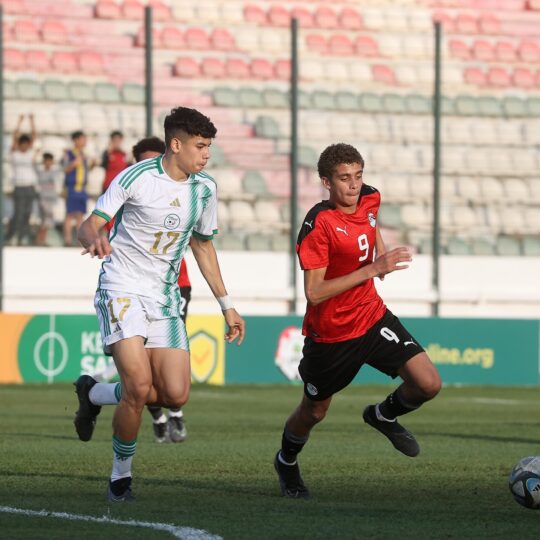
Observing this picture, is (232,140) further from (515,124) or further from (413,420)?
(413,420)

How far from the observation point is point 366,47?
2717 cm

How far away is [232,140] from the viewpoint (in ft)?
72.8

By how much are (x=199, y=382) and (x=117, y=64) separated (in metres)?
4.91

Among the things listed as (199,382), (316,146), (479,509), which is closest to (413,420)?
(199,382)

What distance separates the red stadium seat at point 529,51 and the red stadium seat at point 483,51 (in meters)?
0.58

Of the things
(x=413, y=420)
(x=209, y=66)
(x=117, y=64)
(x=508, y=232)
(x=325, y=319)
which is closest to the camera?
(x=325, y=319)

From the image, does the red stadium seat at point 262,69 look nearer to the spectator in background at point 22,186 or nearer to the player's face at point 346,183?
the spectator in background at point 22,186

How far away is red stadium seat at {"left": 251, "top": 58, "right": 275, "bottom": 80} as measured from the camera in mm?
23984

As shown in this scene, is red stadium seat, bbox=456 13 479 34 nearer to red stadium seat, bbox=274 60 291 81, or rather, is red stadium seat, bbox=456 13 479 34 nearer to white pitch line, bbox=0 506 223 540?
red stadium seat, bbox=274 60 291 81

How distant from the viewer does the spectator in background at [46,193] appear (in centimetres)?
2041

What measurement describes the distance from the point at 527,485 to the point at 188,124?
2613 millimetres

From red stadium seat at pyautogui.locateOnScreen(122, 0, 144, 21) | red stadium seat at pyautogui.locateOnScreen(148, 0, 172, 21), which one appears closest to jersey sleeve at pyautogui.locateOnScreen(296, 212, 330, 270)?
red stadium seat at pyautogui.locateOnScreen(122, 0, 144, 21)

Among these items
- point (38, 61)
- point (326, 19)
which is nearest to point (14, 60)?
point (38, 61)

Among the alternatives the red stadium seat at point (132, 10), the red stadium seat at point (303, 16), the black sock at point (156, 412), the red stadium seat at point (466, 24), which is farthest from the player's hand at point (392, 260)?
the red stadium seat at point (466, 24)
